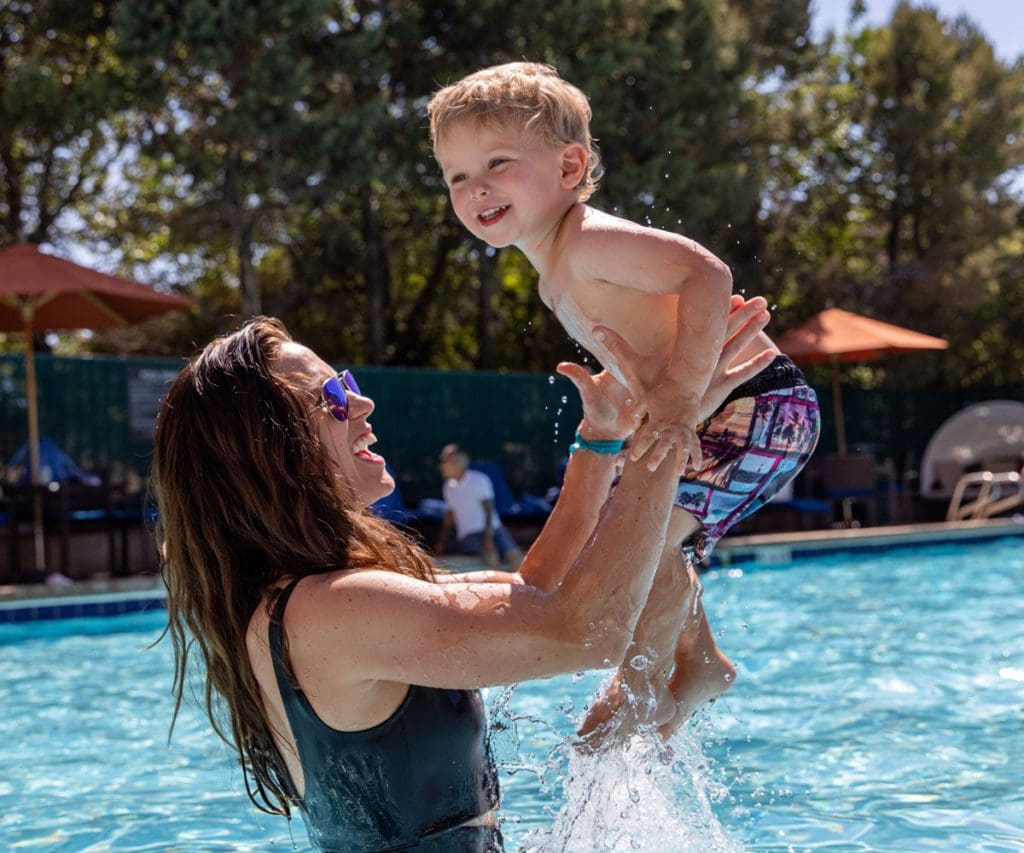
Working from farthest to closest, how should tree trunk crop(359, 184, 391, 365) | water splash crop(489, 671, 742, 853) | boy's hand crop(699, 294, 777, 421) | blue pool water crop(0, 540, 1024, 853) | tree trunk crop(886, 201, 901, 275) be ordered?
1. tree trunk crop(886, 201, 901, 275)
2. tree trunk crop(359, 184, 391, 365)
3. blue pool water crop(0, 540, 1024, 853)
4. water splash crop(489, 671, 742, 853)
5. boy's hand crop(699, 294, 777, 421)

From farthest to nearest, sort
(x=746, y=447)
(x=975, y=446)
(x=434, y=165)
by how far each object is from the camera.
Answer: (x=975, y=446) < (x=434, y=165) < (x=746, y=447)

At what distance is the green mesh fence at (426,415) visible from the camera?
11.0 metres

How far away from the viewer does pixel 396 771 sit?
196 centimetres

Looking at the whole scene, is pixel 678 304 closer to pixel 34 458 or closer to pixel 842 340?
pixel 34 458

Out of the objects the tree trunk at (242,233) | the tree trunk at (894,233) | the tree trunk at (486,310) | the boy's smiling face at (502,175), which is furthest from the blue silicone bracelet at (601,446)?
the tree trunk at (894,233)

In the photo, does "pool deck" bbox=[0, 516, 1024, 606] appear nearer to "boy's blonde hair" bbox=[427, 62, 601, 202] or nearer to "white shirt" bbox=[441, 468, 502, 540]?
"white shirt" bbox=[441, 468, 502, 540]

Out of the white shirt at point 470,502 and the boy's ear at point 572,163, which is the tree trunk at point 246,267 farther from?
the boy's ear at point 572,163

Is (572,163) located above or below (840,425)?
above

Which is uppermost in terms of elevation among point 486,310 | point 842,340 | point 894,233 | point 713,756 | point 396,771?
point 894,233

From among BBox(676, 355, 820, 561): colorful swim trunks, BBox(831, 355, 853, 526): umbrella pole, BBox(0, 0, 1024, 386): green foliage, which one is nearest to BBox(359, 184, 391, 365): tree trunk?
BBox(0, 0, 1024, 386): green foliage

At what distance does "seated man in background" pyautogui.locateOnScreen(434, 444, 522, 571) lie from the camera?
1051cm

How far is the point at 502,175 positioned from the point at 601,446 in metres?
0.63

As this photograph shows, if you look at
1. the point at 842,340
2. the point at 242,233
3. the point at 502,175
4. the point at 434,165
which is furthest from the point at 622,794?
the point at 434,165

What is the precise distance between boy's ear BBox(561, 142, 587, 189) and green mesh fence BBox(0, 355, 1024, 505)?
612 centimetres
